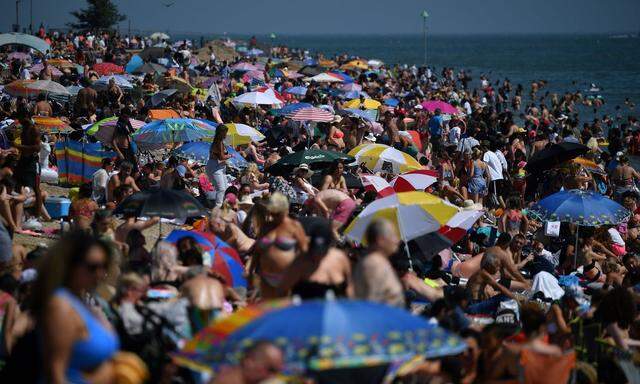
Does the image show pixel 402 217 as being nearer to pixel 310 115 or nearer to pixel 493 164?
pixel 493 164

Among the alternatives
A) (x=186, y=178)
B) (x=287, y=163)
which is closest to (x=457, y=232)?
(x=287, y=163)

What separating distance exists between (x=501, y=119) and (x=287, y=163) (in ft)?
39.2

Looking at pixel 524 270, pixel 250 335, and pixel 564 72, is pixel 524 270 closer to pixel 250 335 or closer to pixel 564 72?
pixel 250 335

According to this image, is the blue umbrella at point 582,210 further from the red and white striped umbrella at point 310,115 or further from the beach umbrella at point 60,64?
the beach umbrella at point 60,64

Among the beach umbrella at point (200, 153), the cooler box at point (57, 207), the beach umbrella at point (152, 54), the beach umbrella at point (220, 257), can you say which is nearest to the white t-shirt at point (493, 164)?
the beach umbrella at point (200, 153)

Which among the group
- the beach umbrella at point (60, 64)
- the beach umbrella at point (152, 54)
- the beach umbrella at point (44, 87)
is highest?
the beach umbrella at point (152, 54)

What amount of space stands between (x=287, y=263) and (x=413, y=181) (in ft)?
20.8

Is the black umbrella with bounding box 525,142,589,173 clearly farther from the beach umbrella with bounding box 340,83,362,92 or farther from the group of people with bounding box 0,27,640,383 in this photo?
the beach umbrella with bounding box 340,83,362,92

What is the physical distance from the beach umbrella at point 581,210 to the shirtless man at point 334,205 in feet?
8.30

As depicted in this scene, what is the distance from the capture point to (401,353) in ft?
16.1

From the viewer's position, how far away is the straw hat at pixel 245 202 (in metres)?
11.3

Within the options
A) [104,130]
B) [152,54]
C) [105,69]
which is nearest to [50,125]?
[104,130]

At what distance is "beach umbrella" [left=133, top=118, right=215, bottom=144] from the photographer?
46.9 ft

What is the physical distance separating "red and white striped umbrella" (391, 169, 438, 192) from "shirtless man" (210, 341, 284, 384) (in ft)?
27.9
